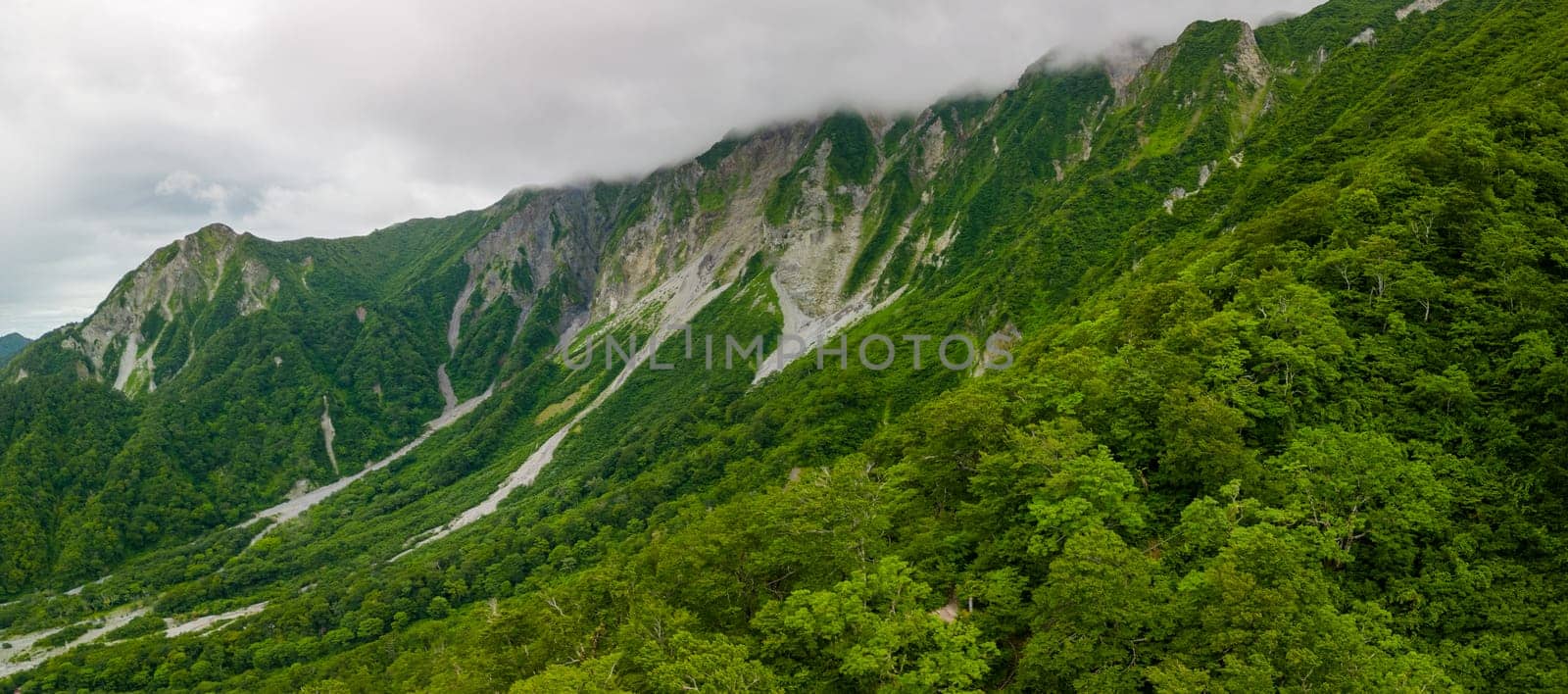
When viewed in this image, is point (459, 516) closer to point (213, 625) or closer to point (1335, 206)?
point (213, 625)

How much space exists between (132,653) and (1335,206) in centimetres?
20025

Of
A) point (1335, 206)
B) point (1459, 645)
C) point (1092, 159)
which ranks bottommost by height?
point (1459, 645)

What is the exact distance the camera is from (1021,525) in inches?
1206

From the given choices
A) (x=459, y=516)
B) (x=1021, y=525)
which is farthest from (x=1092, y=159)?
(x=459, y=516)

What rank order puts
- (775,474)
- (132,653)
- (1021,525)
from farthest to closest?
(132,653), (775,474), (1021,525)

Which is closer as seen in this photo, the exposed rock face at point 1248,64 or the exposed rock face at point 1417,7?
the exposed rock face at point 1417,7

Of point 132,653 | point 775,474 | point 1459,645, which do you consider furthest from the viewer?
point 132,653

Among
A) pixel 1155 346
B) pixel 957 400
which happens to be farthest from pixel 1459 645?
pixel 957 400

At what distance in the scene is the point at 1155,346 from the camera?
38219 mm

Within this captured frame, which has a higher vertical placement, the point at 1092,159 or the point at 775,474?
the point at 1092,159

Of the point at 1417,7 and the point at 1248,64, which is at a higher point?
the point at 1248,64

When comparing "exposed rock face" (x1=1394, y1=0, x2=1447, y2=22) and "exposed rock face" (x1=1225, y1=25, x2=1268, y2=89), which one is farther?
"exposed rock face" (x1=1225, y1=25, x2=1268, y2=89)

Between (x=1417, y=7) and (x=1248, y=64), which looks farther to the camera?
(x=1248, y=64)

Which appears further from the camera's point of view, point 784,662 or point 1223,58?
point 1223,58
